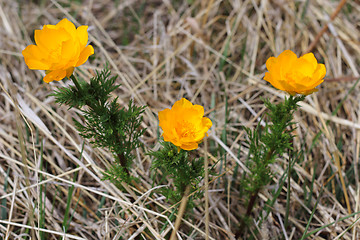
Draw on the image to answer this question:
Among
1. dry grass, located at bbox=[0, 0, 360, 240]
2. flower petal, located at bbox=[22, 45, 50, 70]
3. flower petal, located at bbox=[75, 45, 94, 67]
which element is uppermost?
flower petal, located at bbox=[22, 45, 50, 70]

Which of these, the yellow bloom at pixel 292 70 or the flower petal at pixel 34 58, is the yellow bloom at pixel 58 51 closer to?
the flower petal at pixel 34 58

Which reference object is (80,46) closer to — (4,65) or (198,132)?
(198,132)

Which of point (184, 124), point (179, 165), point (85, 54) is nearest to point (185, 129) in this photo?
point (184, 124)

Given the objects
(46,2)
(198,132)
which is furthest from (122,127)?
(46,2)

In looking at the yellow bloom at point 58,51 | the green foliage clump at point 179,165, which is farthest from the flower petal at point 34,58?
the green foliage clump at point 179,165

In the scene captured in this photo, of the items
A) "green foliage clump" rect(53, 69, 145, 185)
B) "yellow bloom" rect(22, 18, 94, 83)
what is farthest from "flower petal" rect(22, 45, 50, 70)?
"green foliage clump" rect(53, 69, 145, 185)

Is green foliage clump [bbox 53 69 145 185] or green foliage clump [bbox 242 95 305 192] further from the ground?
green foliage clump [bbox 53 69 145 185]

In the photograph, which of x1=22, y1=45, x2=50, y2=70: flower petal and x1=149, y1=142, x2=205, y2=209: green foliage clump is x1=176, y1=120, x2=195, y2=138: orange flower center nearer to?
x1=149, y1=142, x2=205, y2=209: green foliage clump

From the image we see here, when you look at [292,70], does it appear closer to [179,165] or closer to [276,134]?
[276,134]
